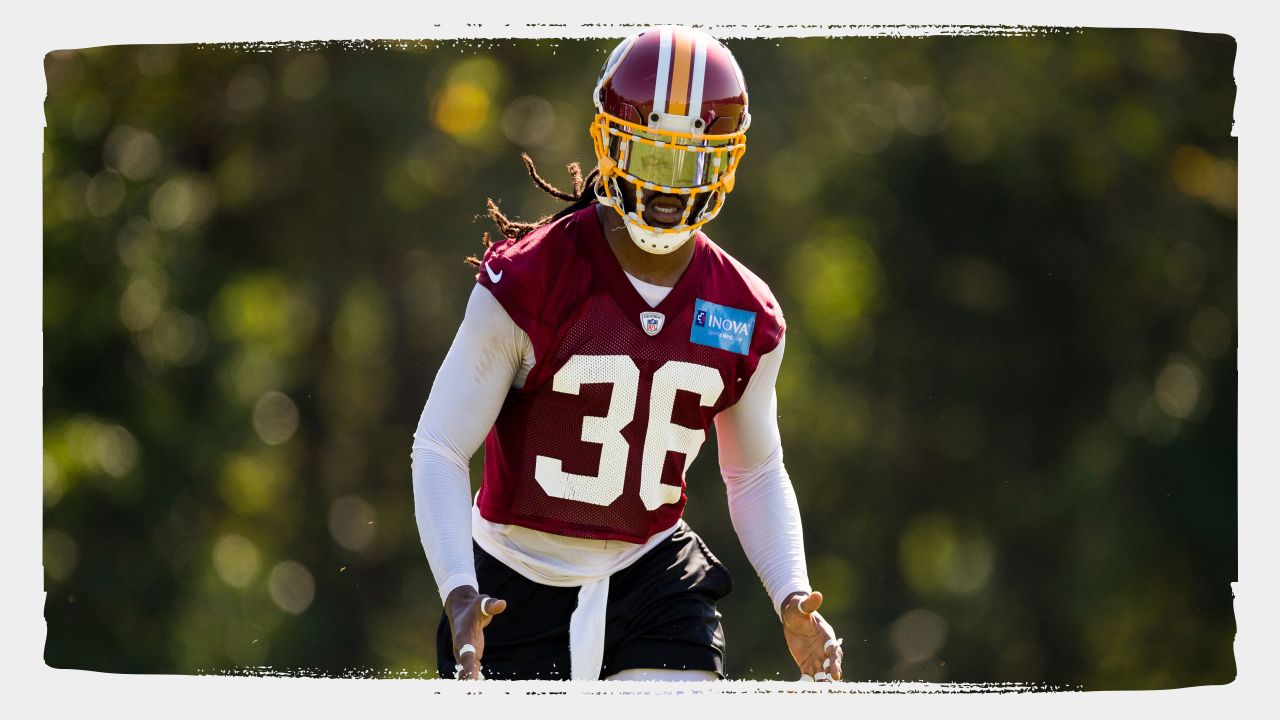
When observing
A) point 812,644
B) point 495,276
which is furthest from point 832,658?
point 495,276

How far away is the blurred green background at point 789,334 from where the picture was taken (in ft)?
12.7

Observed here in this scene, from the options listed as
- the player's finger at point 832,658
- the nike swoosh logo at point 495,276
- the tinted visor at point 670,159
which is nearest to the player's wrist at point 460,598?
the nike swoosh logo at point 495,276

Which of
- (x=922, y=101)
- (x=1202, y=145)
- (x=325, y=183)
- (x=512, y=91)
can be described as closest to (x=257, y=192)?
(x=325, y=183)

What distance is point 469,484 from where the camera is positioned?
2506 mm

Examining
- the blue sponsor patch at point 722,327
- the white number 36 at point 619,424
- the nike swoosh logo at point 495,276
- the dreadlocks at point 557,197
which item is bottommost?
the white number 36 at point 619,424

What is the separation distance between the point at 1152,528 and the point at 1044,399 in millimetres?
523

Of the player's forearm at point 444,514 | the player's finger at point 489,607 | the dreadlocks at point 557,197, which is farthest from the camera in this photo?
the dreadlocks at point 557,197

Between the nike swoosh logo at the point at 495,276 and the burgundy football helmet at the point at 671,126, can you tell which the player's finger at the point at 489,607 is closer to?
the nike swoosh logo at the point at 495,276

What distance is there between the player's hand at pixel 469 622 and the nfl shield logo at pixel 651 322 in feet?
1.78

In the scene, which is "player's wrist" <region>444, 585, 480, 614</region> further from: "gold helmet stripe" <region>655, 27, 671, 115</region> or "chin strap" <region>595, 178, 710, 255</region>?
"gold helmet stripe" <region>655, 27, 671, 115</region>

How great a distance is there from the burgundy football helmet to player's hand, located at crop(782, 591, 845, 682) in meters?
0.71

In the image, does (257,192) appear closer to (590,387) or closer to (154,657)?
(154,657)

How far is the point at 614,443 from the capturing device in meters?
2.61

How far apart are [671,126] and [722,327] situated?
373mm
